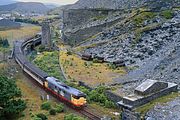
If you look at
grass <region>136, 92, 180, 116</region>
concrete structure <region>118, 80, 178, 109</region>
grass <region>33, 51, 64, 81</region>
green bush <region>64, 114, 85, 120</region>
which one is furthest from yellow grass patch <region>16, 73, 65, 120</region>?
grass <region>136, 92, 180, 116</region>

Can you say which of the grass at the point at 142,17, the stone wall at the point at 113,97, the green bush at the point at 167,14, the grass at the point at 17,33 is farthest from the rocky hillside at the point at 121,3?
the stone wall at the point at 113,97

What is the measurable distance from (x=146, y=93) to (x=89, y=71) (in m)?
23.7

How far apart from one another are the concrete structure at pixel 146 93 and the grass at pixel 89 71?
1490 centimetres

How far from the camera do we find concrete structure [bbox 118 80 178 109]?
3375 centimetres

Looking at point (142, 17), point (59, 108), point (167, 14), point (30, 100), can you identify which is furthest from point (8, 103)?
point (142, 17)

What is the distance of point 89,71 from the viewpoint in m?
58.0

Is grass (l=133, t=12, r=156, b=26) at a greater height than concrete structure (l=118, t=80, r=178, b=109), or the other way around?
grass (l=133, t=12, r=156, b=26)

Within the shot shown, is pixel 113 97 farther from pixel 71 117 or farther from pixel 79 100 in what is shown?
pixel 71 117

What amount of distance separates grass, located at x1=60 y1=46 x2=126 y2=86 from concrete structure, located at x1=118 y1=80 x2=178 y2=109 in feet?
48.9

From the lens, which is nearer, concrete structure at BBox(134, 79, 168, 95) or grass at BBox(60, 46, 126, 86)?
concrete structure at BBox(134, 79, 168, 95)

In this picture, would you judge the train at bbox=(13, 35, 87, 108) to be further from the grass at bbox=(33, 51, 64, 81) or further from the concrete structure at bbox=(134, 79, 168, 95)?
the concrete structure at bbox=(134, 79, 168, 95)

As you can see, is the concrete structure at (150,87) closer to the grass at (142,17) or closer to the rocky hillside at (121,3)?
the grass at (142,17)

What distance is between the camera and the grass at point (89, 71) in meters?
52.6

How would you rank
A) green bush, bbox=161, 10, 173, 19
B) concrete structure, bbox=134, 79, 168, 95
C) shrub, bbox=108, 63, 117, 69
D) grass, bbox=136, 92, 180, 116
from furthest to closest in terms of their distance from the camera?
green bush, bbox=161, 10, 173, 19 < shrub, bbox=108, 63, 117, 69 < concrete structure, bbox=134, 79, 168, 95 < grass, bbox=136, 92, 180, 116
